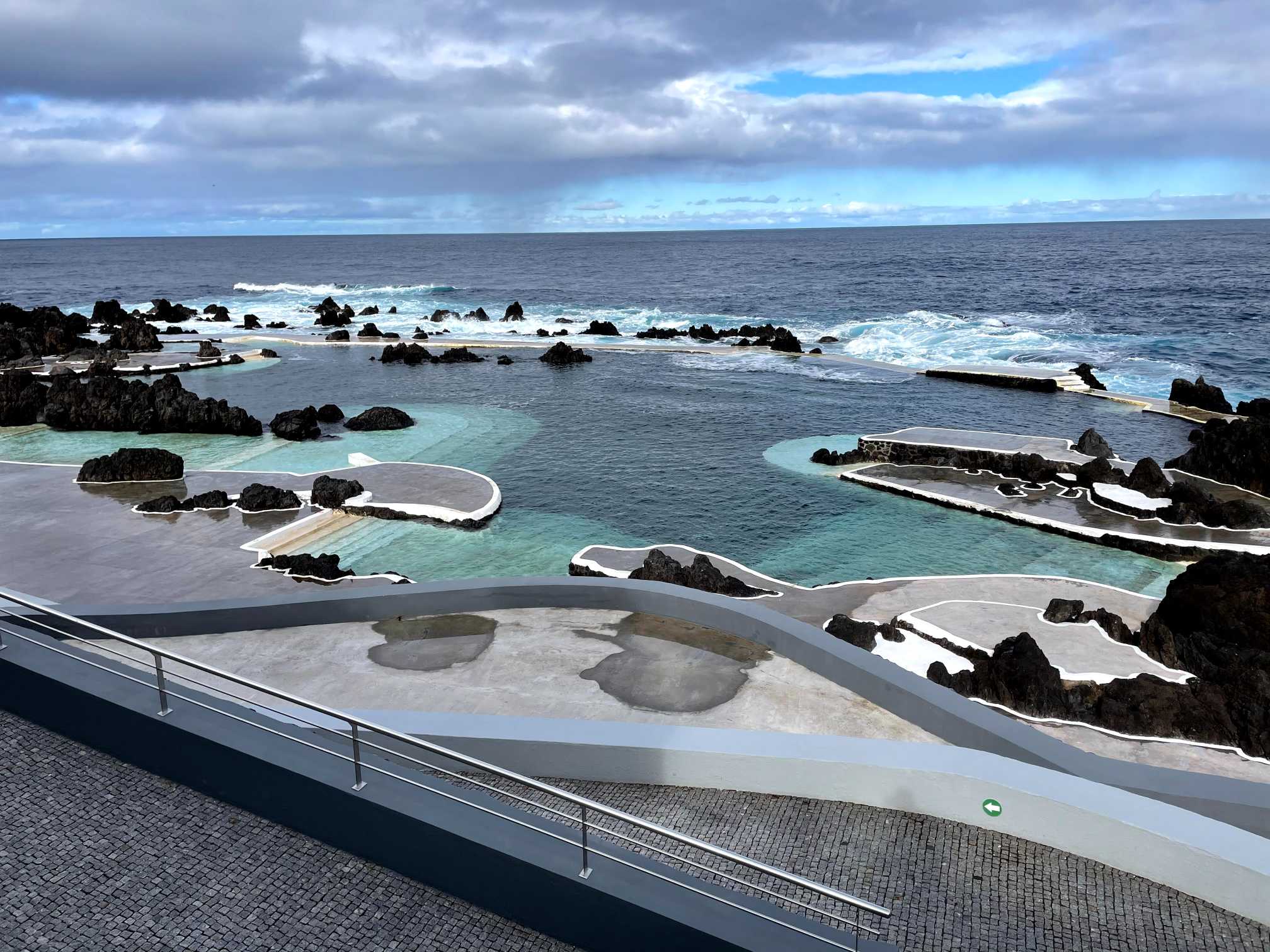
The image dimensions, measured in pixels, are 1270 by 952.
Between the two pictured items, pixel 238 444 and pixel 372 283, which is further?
pixel 372 283

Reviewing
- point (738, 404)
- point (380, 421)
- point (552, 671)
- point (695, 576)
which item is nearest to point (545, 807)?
point (552, 671)

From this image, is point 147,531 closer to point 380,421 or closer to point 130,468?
point 130,468

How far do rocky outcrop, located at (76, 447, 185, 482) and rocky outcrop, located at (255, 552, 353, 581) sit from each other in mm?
7688

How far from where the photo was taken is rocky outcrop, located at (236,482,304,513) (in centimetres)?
2120

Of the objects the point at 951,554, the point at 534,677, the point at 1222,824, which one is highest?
the point at 1222,824

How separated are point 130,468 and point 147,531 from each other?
15.5ft

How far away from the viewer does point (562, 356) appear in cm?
4850

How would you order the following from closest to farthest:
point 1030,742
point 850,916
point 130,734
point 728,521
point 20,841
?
1. point 850,916
2. point 20,841
3. point 130,734
4. point 1030,742
5. point 728,521

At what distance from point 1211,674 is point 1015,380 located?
31.8m

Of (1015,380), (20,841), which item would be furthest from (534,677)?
(1015,380)

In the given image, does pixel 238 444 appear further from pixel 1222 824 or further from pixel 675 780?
pixel 1222 824

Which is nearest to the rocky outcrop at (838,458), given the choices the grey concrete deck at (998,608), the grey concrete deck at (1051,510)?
the grey concrete deck at (1051,510)

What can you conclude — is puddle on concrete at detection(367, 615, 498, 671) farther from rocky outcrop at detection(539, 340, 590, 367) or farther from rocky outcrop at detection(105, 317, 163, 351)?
rocky outcrop at detection(105, 317, 163, 351)

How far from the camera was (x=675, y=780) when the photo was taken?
6512mm
